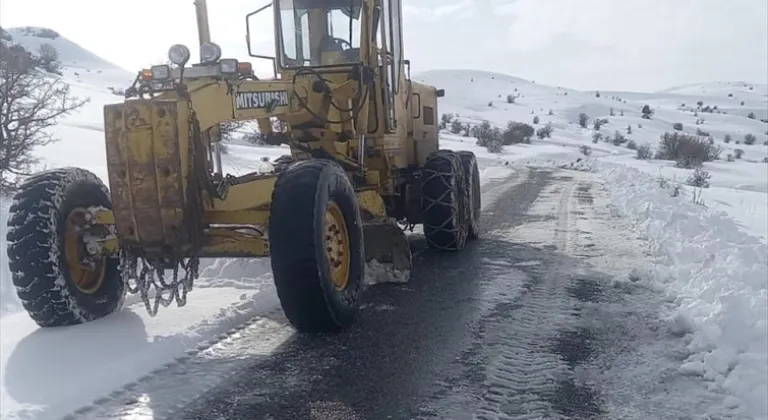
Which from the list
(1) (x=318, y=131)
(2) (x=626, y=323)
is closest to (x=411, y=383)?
(2) (x=626, y=323)

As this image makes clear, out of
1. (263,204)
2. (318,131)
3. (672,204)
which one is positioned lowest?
(672,204)

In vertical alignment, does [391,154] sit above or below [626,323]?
above

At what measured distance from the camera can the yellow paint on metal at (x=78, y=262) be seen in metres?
5.52

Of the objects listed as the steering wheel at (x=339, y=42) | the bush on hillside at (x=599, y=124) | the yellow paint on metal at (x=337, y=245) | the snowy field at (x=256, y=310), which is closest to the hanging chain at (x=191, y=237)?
the snowy field at (x=256, y=310)

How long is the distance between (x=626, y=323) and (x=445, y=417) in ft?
7.77

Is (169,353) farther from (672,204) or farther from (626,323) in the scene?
(672,204)

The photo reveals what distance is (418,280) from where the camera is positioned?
24.2 feet

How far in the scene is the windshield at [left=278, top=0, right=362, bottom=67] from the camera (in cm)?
781

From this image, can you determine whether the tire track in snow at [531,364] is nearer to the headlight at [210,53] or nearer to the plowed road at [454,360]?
the plowed road at [454,360]

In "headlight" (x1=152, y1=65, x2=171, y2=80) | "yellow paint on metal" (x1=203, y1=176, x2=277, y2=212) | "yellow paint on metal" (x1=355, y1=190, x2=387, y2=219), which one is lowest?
"yellow paint on metal" (x1=355, y1=190, x2=387, y2=219)

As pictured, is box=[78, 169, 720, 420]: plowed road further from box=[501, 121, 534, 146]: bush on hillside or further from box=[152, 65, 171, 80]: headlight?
box=[501, 121, 534, 146]: bush on hillside

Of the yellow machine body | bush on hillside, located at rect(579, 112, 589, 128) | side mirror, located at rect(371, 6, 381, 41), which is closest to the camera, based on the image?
the yellow machine body

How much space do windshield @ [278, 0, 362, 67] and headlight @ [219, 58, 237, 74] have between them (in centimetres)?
234

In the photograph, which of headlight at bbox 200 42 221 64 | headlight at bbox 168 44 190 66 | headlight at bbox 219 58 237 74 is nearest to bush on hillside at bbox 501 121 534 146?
headlight at bbox 200 42 221 64
